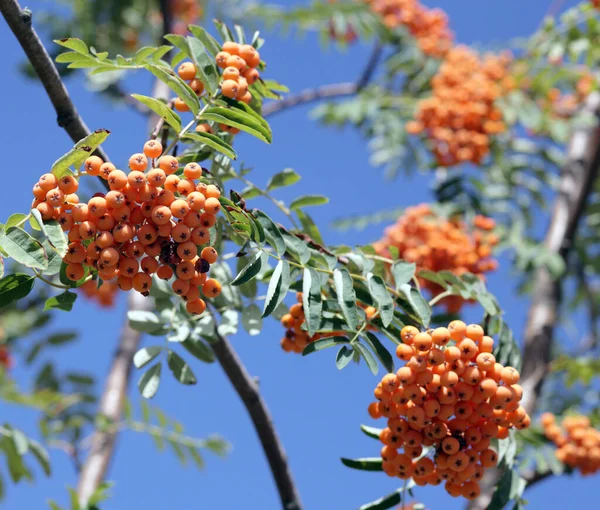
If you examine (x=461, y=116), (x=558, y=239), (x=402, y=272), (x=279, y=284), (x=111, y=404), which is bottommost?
(x=279, y=284)

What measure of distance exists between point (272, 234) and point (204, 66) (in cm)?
51

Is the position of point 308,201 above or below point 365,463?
above

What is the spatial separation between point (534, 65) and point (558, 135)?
541mm

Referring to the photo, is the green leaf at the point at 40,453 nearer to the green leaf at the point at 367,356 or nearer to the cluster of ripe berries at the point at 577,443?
the green leaf at the point at 367,356

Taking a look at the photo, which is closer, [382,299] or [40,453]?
[382,299]

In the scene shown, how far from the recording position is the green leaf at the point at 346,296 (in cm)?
198

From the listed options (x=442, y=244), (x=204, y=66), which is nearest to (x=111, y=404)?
(x=442, y=244)

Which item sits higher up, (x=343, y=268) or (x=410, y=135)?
(x=410, y=135)

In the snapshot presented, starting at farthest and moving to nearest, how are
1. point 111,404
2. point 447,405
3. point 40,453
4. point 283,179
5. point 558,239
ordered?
point 111,404 < point 558,239 < point 40,453 < point 283,179 < point 447,405

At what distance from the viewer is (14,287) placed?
1910 millimetres

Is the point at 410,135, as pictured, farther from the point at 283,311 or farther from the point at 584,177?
the point at 283,311

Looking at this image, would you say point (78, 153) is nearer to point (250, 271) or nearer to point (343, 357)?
point (250, 271)

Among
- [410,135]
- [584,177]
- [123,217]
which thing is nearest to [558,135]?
[584,177]

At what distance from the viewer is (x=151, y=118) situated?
630 centimetres
